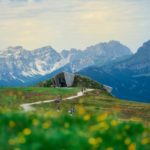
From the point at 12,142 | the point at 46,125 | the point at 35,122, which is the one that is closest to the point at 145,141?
the point at 46,125

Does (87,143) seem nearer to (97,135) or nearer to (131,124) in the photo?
(97,135)

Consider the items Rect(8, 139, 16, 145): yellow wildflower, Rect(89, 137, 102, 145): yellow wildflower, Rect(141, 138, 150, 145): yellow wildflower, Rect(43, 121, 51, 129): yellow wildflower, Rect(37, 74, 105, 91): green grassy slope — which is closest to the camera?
Rect(8, 139, 16, 145): yellow wildflower

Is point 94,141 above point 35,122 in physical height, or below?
below

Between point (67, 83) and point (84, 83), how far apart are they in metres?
4.78

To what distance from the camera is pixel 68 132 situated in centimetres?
1086

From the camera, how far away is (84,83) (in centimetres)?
13100

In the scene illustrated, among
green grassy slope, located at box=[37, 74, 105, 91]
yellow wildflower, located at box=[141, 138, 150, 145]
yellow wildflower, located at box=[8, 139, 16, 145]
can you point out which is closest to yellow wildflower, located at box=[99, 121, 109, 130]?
yellow wildflower, located at box=[141, 138, 150, 145]

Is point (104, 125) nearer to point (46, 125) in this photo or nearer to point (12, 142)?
point (46, 125)

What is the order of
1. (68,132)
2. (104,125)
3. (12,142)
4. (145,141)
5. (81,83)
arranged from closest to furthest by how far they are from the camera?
(12,142)
(68,132)
(145,141)
(104,125)
(81,83)

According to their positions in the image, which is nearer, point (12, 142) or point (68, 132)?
point (12, 142)

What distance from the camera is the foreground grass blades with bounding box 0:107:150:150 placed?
10.1 m

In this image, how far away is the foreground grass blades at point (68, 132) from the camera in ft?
33.3

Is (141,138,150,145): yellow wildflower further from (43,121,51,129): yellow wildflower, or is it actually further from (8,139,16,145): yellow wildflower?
(8,139,16,145): yellow wildflower

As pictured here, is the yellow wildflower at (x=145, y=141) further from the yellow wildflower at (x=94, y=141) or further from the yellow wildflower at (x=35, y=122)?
the yellow wildflower at (x=35, y=122)
